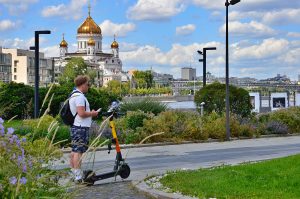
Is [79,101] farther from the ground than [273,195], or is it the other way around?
[79,101]

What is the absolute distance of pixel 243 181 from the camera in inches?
398

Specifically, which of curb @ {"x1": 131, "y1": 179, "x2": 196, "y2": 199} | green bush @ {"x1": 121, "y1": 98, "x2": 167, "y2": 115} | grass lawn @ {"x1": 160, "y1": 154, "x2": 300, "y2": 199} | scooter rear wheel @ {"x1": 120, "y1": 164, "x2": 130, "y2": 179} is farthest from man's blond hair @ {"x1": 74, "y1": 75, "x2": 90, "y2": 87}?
green bush @ {"x1": 121, "y1": 98, "x2": 167, "y2": 115}

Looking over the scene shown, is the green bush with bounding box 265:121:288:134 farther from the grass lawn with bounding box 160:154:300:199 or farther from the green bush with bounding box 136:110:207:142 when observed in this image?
the grass lawn with bounding box 160:154:300:199

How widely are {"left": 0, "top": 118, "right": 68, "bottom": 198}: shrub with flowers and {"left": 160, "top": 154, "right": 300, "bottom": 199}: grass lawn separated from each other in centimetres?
397

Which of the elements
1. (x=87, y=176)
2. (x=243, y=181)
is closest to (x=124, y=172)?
(x=243, y=181)

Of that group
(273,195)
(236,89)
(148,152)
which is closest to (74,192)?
(273,195)

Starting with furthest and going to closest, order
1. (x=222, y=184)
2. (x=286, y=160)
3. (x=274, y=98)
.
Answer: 1. (x=274, y=98)
2. (x=286, y=160)
3. (x=222, y=184)

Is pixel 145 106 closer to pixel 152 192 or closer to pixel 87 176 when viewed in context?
pixel 152 192

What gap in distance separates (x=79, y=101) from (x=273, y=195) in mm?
3644

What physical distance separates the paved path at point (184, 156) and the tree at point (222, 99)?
574cm

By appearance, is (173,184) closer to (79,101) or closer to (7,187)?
(79,101)

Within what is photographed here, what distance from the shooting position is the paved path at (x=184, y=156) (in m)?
11.0

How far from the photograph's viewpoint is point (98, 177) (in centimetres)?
1067

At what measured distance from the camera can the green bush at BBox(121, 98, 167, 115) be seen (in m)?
30.9
